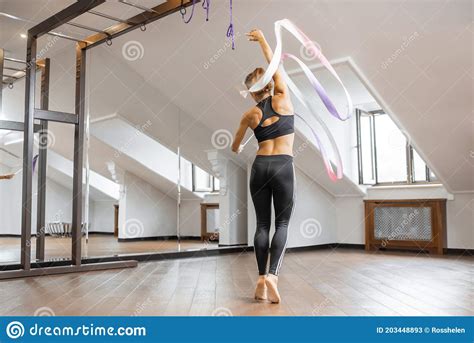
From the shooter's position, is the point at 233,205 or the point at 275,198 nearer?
the point at 275,198

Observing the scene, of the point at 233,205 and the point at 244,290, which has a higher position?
the point at 233,205

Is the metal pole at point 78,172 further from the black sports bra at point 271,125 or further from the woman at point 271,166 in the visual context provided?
the black sports bra at point 271,125

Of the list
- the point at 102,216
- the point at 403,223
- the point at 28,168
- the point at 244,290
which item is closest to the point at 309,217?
the point at 403,223

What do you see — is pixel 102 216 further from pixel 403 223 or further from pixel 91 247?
pixel 403 223

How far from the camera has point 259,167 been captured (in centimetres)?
324

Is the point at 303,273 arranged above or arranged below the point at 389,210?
below

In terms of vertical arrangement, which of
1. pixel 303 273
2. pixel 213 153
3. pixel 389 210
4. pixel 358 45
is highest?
pixel 358 45

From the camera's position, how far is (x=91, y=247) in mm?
5633

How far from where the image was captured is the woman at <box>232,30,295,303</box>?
10.5ft

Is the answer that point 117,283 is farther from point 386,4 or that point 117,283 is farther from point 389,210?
point 389,210

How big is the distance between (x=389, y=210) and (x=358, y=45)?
3.37 meters

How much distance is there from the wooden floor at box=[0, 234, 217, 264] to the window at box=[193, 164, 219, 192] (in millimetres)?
920

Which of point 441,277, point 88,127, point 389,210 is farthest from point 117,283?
point 389,210

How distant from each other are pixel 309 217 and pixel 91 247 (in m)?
3.46
